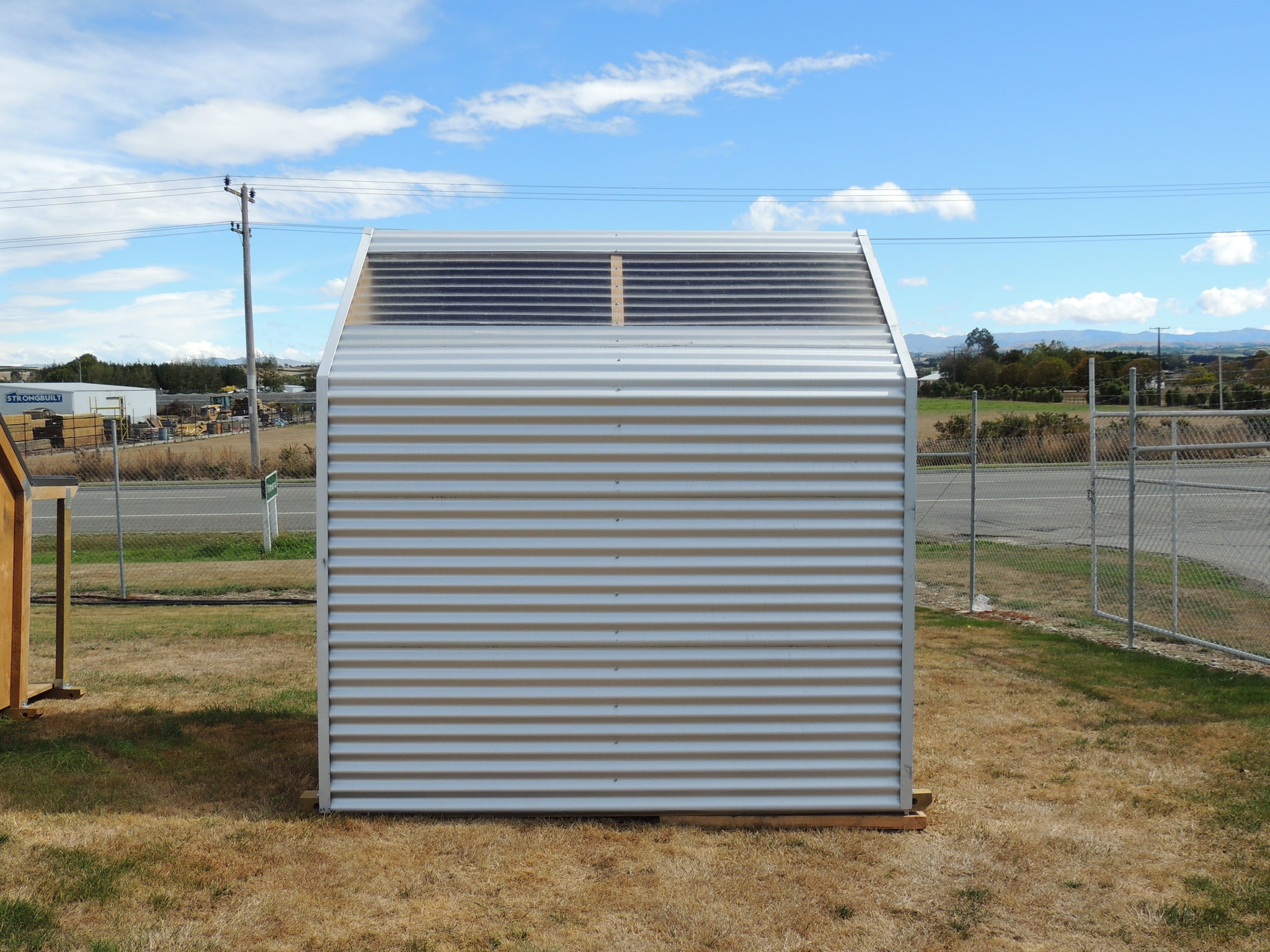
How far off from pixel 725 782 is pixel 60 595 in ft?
15.1

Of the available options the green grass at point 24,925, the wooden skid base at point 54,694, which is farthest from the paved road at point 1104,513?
the green grass at point 24,925

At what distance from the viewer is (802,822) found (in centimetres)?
481

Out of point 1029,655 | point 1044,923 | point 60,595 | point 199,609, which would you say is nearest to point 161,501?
point 199,609

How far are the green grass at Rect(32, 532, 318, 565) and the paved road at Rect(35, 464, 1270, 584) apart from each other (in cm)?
125

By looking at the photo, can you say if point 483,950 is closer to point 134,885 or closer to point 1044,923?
point 134,885

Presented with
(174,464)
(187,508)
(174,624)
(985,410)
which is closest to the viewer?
(174,624)

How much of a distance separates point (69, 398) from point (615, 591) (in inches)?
2352

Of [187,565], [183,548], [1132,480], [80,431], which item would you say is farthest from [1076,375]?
[80,431]

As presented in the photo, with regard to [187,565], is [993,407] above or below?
above

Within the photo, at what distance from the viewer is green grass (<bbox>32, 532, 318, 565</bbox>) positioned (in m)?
14.9

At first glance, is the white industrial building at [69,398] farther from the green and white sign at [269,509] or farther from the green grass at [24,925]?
the green grass at [24,925]

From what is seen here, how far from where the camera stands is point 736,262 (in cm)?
580

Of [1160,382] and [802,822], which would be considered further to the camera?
[1160,382]

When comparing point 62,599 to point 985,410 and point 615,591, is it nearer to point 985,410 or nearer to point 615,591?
point 615,591
